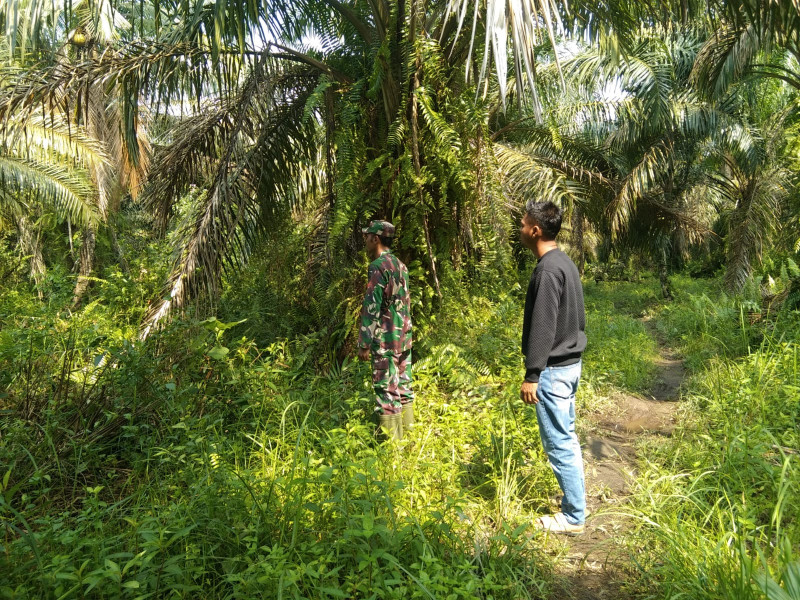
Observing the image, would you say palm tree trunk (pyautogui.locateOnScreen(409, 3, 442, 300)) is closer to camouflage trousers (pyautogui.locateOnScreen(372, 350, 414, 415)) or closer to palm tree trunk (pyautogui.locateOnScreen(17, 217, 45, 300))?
camouflage trousers (pyautogui.locateOnScreen(372, 350, 414, 415))

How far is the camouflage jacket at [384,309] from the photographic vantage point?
4.55m

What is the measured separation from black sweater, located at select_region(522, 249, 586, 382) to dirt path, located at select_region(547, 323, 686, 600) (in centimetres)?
104

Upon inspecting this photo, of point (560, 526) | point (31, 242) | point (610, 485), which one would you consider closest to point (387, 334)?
point (560, 526)

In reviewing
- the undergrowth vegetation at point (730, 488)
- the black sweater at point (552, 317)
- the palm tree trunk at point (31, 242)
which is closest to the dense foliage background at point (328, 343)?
the undergrowth vegetation at point (730, 488)

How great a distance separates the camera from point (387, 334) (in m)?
4.58

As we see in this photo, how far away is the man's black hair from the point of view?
11.7ft

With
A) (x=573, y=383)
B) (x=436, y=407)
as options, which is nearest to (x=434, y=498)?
(x=573, y=383)

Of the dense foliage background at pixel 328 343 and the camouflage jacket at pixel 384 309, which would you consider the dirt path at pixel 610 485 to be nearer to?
the dense foliage background at pixel 328 343

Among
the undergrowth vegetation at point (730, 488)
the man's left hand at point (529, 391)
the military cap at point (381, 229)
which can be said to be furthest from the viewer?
the military cap at point (381, 229)

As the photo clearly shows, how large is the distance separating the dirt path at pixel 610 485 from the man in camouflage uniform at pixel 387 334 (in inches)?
59.1

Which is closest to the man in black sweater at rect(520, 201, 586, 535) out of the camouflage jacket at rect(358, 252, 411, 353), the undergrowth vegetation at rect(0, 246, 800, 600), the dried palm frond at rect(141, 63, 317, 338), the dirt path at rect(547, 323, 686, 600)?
the dirt path at rect(547, 323, 686, 600)

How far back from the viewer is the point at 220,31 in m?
4.37

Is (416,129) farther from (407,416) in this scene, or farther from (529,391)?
(529,391)

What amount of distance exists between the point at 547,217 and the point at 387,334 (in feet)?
5.31
